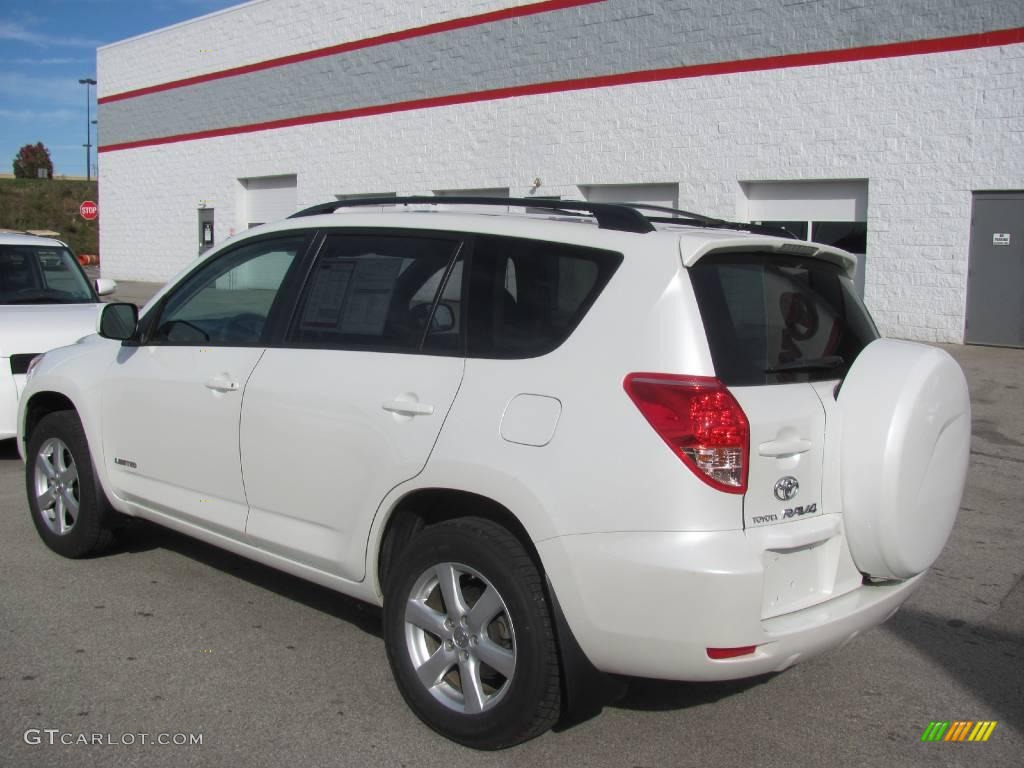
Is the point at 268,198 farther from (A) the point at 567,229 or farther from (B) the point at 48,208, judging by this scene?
(B) the point at 48,208

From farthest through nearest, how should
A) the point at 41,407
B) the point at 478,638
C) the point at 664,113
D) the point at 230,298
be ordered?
the point at 664,113, the point at 41,407, the point at 230,298, the point at 478,638

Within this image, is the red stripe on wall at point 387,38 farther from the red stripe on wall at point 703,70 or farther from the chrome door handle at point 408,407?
the chrome door handle at point 408,407

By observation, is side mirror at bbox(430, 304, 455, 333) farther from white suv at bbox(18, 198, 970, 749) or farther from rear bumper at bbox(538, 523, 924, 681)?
rear bumper at bbox(538, 523, 924, 681)

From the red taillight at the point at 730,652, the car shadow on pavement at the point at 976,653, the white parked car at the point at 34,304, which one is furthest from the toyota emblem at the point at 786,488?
the white parked car at the point at 34,304

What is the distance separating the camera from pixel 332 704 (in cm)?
389

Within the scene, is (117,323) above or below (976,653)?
above

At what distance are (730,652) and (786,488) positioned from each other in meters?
0.55

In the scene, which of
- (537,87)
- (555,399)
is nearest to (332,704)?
(555,399)

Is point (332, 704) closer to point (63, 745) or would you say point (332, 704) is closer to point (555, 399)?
point (63, 745)

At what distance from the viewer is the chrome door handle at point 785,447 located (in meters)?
3.18

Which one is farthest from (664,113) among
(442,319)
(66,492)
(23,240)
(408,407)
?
(408,407)

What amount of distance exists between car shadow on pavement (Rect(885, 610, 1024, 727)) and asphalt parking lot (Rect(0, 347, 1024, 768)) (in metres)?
0.01

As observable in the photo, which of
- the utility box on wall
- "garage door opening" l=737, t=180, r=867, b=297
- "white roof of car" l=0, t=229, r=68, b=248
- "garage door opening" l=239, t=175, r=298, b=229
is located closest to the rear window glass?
"white roof of car" l=0, t=229, r=68, b=248

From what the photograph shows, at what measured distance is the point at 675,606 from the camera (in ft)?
10.1
